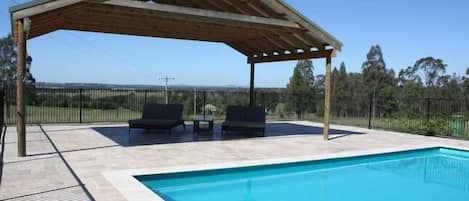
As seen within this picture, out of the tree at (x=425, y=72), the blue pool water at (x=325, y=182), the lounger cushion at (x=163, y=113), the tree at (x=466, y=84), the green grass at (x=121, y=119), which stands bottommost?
the blue pool water at (x=325, y=182)

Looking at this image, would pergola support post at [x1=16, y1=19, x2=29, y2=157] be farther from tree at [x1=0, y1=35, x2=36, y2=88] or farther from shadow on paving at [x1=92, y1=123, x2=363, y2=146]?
tree at [x1=0, y1=35, x2=36, y2=88]

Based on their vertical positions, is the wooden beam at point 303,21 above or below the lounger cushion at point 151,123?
above

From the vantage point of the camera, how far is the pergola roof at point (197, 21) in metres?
7.56

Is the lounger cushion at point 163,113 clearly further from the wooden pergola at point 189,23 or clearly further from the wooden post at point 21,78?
the wooden post at point 21,78

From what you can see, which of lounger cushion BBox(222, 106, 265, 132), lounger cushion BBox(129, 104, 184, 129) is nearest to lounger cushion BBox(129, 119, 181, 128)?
lounger cushion BBox(129, 104, 184, 129)

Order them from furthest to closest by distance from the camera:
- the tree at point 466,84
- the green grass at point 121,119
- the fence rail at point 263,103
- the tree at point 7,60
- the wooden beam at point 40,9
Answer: the tree at point 466,84 → the tree at point 7,60 → the fence rail at point 263,103 → the green grass at point 121,119 → the wooden beam at point 40,9

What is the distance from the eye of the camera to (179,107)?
1218 cm

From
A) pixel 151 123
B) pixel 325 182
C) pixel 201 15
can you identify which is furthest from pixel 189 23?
pixel 325 182

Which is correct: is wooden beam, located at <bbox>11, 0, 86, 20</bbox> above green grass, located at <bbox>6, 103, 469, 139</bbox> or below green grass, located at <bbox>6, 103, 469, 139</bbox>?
above

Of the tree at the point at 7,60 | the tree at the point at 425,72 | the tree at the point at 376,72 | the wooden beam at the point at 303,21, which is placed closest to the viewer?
the wooden beam at the point at 303,21

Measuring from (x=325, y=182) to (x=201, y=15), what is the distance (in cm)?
407

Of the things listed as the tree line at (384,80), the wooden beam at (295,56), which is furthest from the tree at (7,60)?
the wooden beam at (295,56)

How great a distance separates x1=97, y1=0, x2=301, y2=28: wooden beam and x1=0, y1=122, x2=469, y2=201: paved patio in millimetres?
2744

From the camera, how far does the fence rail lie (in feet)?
43.4
